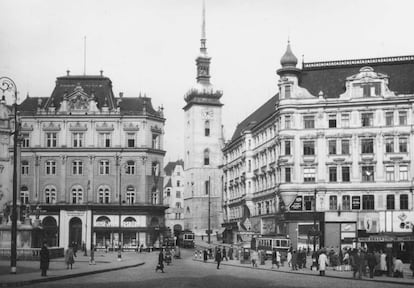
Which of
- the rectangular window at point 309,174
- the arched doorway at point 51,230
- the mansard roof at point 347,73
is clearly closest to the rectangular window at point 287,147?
the rectangular window at point 309,174

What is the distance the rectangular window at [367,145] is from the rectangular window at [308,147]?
511 cm

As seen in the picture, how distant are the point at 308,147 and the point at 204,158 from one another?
191ft

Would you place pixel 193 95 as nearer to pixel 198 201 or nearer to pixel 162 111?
pixel 198 201

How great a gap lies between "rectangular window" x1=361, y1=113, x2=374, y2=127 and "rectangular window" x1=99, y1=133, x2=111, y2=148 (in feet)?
112

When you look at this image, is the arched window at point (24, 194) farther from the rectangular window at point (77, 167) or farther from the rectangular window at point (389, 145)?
the rectangular window at point (389, 145)

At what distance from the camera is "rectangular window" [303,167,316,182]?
8100 cm

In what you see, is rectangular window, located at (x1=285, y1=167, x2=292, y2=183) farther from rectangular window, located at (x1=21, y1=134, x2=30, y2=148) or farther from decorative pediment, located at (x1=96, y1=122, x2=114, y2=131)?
rectangular window, located at (x1=21, y1=134, x2=30, y2=148)

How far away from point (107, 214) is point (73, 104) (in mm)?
14682

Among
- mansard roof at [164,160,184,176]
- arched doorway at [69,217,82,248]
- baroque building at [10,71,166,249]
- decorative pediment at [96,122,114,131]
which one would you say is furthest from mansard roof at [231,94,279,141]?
mansard roof at [164,160,184,176]

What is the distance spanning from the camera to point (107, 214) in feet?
315

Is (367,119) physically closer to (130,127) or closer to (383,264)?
(130,127)

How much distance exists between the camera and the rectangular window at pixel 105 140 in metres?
98.5

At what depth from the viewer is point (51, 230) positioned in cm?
9556

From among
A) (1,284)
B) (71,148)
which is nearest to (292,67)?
(71,148)
